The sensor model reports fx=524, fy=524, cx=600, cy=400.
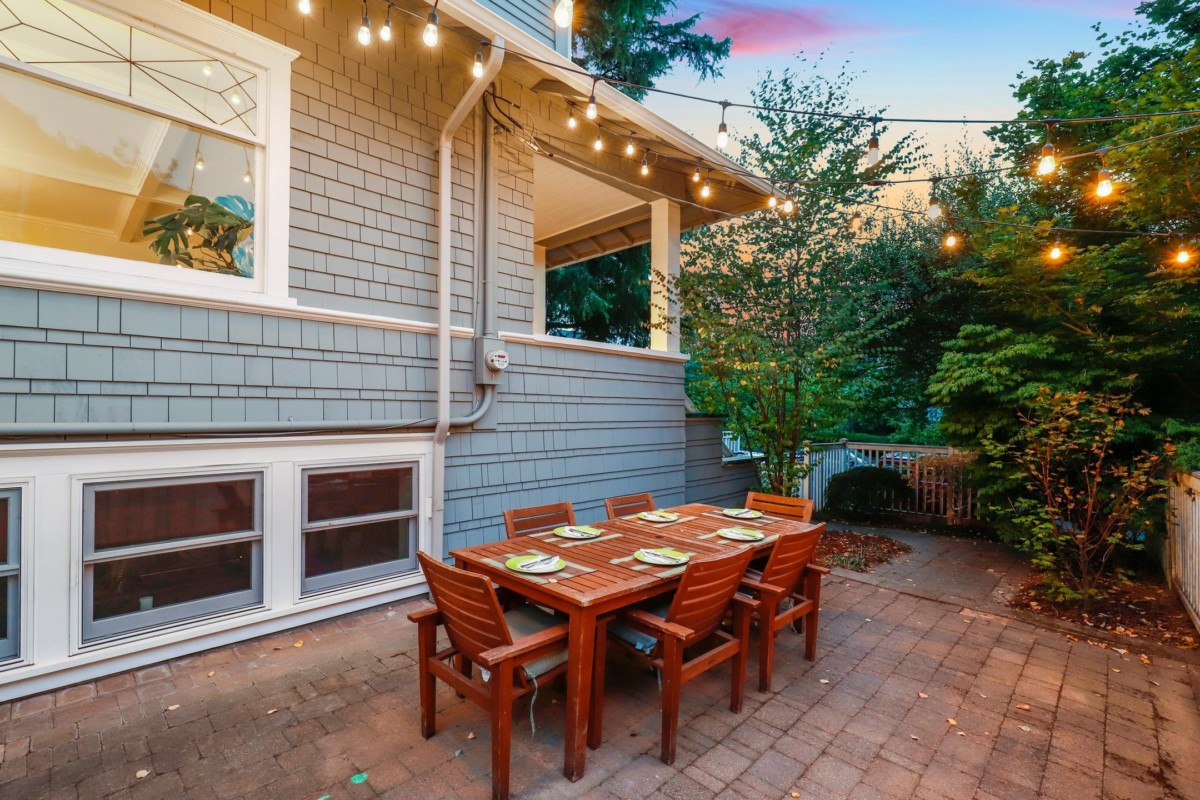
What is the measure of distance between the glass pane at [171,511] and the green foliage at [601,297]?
885 centimetres

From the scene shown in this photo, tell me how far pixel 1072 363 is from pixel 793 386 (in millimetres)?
2640

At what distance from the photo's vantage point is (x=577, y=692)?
209 cm

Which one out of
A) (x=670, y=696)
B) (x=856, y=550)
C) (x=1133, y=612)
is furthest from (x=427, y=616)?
(x=1133, y=612)

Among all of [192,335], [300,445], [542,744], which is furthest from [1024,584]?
[192,335]

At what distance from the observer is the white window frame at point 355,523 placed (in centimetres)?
361

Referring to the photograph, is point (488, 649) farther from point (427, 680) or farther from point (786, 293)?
point (786, 293)

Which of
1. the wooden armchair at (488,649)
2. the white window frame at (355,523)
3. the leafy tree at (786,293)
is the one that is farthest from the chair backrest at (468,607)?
the leafy tree at (786,293)

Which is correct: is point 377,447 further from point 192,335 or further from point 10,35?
point 10,35

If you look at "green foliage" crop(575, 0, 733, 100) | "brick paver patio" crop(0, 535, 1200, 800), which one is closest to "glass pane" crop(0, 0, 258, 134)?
"brick paver patio" crop(0, 535, 1200, 800)

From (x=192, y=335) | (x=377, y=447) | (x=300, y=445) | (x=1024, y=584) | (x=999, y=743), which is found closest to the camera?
(x=999, y=743)

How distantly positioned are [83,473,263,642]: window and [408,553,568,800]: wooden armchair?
71.3 inches

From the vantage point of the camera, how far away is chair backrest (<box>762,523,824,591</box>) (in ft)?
8.95

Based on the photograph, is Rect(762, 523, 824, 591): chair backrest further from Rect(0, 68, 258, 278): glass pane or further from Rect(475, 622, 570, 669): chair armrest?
Rect(0, 68, 258, 278): glass pane

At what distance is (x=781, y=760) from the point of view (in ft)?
7.49
